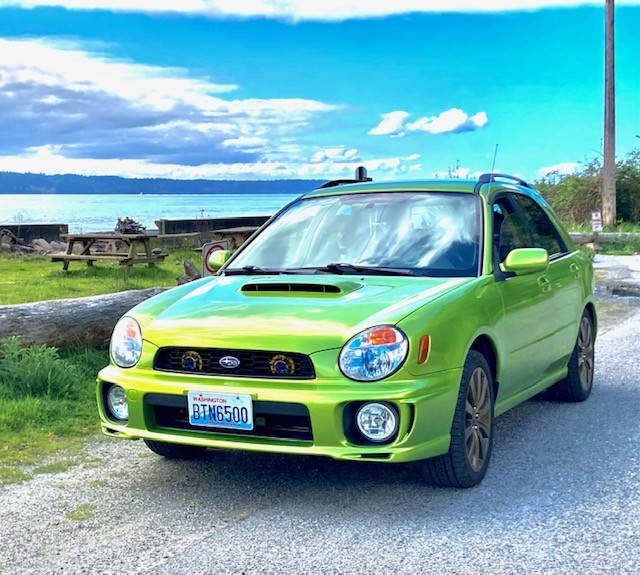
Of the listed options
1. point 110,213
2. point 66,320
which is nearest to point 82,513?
point 66,320

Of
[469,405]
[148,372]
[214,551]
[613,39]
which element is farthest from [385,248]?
[613,39]

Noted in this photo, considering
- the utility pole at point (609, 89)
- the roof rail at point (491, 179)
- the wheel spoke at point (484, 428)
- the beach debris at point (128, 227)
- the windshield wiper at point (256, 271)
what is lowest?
the wheel spoke at point (484, 428)

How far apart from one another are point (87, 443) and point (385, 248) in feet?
7.53

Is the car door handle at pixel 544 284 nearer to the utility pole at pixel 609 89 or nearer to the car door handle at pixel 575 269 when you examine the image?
the car door handle at pixel 575 269

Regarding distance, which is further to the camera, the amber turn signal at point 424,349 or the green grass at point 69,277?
the green grass at point 69,277

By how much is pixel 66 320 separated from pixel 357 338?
3.91 m

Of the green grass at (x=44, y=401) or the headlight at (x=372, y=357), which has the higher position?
the headlight at (x=372, y=357)

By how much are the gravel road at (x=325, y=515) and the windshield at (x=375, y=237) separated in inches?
45.3

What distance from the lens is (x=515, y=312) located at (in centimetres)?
550

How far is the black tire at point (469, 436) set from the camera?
15.2ft

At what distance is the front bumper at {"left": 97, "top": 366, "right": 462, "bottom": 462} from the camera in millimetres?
4285

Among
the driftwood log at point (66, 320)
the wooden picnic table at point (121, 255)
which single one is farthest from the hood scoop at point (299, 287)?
the wooden picnic table at point (121, 255)

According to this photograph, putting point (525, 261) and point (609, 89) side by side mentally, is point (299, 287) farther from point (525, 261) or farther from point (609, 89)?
point (609, 89)

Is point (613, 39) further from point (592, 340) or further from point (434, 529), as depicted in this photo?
point (434, 529)
